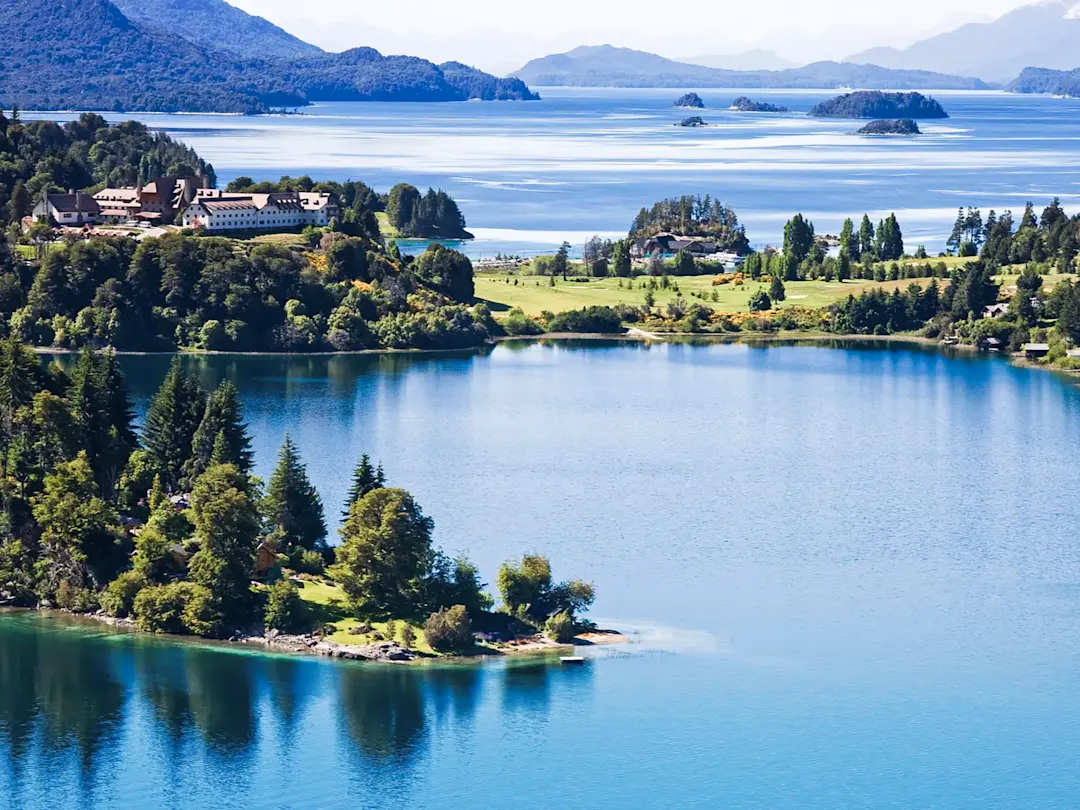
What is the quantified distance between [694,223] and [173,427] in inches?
2775

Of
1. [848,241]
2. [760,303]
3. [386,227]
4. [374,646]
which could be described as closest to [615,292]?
[760,303]

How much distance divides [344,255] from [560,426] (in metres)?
25.4

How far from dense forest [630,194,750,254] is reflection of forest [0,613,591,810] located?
73.0 m

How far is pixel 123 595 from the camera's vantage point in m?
41.0

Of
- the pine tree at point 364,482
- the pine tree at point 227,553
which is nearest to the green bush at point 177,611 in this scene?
the pine tree at point 227,553

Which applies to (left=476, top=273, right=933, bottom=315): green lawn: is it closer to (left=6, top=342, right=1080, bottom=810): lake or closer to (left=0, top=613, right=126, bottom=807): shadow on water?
(left=6, top=342, right=1080, bottom=810): lake

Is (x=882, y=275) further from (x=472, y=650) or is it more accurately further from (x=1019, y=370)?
(x=472, y=650)

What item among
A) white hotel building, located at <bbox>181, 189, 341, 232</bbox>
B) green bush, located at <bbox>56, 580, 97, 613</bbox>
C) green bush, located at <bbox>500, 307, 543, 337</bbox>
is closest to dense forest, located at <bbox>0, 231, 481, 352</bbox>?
green bush, located at <bbox>500, 307, 543, 337</bbox>

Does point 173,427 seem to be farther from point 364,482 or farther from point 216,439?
point 364,482

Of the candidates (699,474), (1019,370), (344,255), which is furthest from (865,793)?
(344,255)

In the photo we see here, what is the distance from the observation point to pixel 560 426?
204 feet

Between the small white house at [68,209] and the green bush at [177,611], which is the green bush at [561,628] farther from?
the small white house at [68,209]

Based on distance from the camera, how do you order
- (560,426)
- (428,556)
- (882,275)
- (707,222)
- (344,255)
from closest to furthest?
(428,556) < (560,426) < (344,255) < (882,275) < (707,222)

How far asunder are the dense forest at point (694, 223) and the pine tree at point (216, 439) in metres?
63.9
